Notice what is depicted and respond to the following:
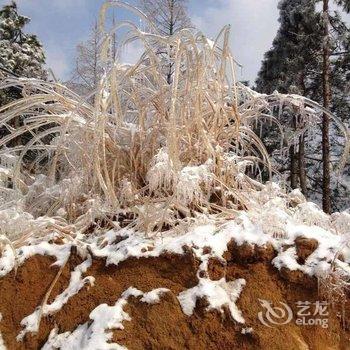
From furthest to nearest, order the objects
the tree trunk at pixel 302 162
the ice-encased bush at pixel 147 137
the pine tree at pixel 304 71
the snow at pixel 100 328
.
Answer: the pine tree at pixel 304 71, the tree trunk at pixel 302 162, the ice-encased bush at pixel 147 137, the snow at pixel 100 328

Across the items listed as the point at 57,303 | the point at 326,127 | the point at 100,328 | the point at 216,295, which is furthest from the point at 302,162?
the point at 100,328

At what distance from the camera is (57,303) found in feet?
7.27

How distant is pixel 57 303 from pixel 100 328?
0.30 meters

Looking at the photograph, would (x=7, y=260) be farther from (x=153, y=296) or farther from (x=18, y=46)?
(x=18, y=46)

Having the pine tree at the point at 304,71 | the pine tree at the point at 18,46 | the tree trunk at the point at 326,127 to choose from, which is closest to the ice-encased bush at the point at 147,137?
the tree trunk at the point at 326,127

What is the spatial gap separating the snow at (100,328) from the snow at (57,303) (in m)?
0.10

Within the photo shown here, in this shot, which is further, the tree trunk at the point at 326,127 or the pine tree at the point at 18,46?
the pine tree at the point at 18,46

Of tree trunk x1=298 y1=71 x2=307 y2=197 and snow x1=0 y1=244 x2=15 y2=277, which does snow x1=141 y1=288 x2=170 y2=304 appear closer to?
snow x1=0 y1=244 x2=15 y2=277

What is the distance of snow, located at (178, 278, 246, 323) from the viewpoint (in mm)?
2086

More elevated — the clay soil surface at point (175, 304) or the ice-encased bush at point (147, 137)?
the ice-encased bush at point (147, 137)

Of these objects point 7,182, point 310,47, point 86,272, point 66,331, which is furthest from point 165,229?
point 310,47

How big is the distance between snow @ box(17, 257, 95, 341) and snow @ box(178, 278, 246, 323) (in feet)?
1.49

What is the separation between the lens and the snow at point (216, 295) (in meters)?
2.09

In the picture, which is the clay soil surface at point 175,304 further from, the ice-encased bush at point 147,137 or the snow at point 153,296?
the ice-encased bush at point 147,137
